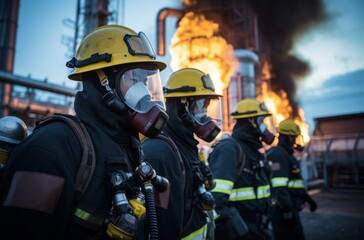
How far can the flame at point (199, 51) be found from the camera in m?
14.0

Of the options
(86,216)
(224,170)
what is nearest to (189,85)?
(224,170)

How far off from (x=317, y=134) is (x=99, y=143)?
1473cm

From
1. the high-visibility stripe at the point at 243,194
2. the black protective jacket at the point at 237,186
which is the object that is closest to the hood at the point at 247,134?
the black protective jacket at the point at 237,186

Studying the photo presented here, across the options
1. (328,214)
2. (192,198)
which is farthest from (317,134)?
(192,198)

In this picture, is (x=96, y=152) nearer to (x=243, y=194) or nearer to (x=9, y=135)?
(x=9, y=135)

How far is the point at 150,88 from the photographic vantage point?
186cm

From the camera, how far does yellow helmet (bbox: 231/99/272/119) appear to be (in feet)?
14.4

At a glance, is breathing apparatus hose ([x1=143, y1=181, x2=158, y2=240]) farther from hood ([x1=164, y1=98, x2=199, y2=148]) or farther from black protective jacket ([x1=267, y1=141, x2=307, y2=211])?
black protective jacket ([x1=267, y1=141, x2=307, y2=211])

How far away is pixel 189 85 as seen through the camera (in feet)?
9.85

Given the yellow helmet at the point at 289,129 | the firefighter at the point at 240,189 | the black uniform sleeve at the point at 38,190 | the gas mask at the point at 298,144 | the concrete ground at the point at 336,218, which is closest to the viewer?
the black uniform sleeve at the point at 38,190

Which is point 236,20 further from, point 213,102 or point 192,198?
point 192,198

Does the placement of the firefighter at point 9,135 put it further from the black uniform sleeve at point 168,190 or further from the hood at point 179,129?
the hood at point 179,129

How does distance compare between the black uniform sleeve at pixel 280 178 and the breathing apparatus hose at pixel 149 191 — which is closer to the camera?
the breathing apparatus hose at pixel 149 191

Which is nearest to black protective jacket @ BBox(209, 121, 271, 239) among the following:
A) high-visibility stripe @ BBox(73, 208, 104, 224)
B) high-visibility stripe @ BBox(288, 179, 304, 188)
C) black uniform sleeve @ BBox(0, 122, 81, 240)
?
high-visibility stripe @ BBox(288, 179, 304, 188)
